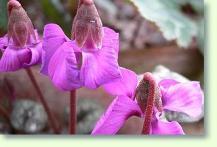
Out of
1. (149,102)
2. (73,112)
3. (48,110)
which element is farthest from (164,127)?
(48,110)

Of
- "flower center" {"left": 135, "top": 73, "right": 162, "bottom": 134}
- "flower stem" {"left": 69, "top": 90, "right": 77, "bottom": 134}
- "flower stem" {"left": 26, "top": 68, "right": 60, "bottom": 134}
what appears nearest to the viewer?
"flower center" {"left": 135, "top": 73, "right": 162, "bottom": 134}

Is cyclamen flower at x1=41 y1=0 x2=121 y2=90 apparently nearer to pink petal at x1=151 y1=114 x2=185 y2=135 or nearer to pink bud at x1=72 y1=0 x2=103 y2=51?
pink bud at x1=72 y1=0 x2=103 y2=51

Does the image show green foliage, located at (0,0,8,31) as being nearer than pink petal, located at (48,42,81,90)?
No

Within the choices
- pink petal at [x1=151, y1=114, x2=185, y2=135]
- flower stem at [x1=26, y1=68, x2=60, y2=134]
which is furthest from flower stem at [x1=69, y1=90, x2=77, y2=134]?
pink petal at [x1=151, y1=114, x2=185, y2=135]

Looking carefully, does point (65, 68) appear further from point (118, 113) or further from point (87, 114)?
point (87, 114)

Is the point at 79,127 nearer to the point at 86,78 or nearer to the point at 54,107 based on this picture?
the point at 54,107

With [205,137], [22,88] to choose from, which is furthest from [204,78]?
[22,88]

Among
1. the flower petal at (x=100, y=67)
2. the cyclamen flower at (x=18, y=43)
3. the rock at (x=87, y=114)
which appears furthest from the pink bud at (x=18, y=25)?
the rock at (x=87, y=114)
